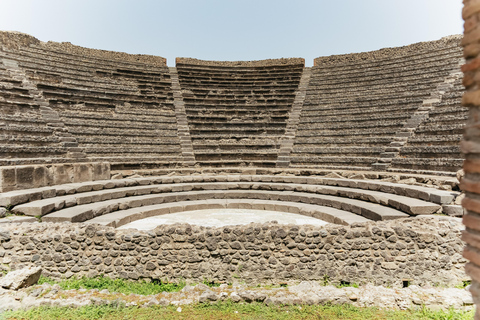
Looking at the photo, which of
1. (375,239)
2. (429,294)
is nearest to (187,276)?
(375,239)

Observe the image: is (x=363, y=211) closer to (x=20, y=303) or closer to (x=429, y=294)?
(x=429, y=294)

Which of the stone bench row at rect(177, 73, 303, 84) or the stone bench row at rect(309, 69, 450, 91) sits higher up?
the stone bench row at rect(177, 73, 303, 84)

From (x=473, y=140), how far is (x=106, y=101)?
13.2 m

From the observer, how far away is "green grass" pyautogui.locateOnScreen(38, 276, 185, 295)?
163 inches

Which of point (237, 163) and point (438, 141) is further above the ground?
point (438, 141)

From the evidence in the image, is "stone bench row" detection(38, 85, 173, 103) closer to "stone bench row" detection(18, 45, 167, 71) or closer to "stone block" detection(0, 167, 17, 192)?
"stone bench row" detection(18, 45, 167, 71)

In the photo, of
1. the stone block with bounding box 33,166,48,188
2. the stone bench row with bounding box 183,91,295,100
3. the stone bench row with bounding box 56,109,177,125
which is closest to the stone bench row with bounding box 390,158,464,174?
the stone bench row with bounding box 183,91,295,100

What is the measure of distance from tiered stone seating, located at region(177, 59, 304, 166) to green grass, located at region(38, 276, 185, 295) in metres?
7.52

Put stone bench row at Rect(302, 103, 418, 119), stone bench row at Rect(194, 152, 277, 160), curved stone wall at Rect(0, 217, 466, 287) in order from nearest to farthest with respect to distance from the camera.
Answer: curved stone wall at Rect(0, 217, 466, 287) < stone bench row at Rect(302, 103, 418, 119) < stone bench row at Rect(194, 152, 277, 160)

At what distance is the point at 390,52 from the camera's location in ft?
50.8

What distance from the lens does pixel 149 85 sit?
1458 cm

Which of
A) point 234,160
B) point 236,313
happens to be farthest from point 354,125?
A: point 236,313

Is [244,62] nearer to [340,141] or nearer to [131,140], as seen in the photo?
[340,141]

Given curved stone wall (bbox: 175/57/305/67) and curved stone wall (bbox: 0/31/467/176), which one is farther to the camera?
curved stone wall (bbox: 175/57/305/67)
